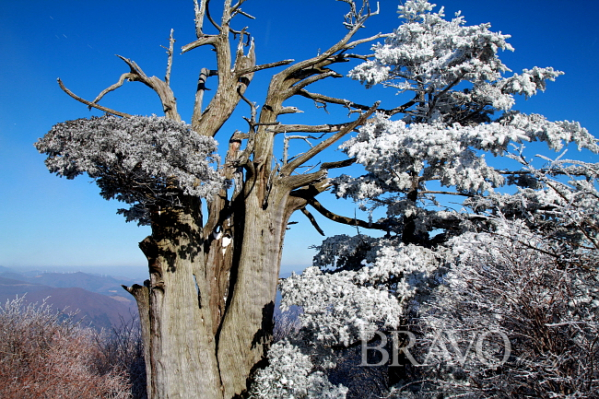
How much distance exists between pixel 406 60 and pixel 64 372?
13825mm

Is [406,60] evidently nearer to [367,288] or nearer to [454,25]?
[454,25]

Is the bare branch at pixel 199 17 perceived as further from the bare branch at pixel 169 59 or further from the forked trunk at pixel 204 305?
the forked trunk at pixel 204 305

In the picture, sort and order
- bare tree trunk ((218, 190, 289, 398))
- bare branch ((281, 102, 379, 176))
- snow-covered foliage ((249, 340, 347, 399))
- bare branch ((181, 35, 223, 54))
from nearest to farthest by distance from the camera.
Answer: snow-covered foliage ((249, 340, 347, 399)) → bare tree trunk ((218, 190, 289, 398)) → bare branch ((281, 102, 379, 176)) → bare branch ((181, 35, 223, 54))

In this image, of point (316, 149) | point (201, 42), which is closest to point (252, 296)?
point (316, 149)

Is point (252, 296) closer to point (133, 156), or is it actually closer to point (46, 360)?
point (133, 156)

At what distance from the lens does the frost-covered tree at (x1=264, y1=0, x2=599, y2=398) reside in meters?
5.68

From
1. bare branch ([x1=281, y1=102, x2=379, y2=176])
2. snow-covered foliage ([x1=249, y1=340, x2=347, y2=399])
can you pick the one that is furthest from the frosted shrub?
bare branch ([x1=281, y1=102, x2=379, y2=176])

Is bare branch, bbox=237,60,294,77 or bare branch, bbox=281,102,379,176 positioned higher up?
bare branch, bbox=237,60,294,77

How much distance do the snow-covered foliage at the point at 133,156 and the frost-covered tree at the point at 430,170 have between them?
2.66m

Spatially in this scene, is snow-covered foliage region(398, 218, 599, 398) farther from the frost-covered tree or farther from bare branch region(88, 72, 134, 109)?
bare branch region(88, 72, 134, 109)

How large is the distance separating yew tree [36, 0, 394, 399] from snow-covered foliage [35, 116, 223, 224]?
18 millimetres

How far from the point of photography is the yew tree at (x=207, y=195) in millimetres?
5914

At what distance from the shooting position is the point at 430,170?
6582mm

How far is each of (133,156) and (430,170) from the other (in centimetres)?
495
